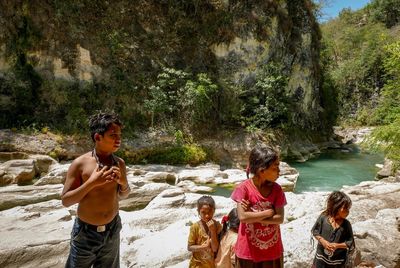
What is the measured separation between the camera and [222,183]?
1005cm

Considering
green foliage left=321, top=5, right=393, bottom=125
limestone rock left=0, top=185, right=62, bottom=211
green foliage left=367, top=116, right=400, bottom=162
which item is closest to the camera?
limestone rock left=0, top=185, right=62, bottom=211

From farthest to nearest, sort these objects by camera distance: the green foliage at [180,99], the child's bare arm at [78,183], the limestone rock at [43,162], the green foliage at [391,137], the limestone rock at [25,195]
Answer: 1. the green foliage at [180,99]
2. the limestone rock at [43,162]
3. the green foliage at [391,137]
4. the limestone rock at [25,195]
5. the child's bare arm at [78,183]

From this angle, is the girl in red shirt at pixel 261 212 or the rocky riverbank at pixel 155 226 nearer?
the girl in red shirt at pixel 261 212

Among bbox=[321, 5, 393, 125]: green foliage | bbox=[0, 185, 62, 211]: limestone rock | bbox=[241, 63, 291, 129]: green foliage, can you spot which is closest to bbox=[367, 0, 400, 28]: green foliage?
bbox=[321, 5, 393, 125]: green foliage

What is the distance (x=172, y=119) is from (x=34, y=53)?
634 centimetres

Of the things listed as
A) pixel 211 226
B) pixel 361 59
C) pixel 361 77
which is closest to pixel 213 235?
pixel 211 226

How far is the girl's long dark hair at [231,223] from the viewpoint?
298cm

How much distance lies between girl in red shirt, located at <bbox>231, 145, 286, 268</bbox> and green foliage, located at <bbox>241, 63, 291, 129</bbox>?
1305 cm

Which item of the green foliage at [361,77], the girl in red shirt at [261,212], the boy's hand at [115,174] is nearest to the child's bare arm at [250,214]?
the girl in red shirt at [261,212]

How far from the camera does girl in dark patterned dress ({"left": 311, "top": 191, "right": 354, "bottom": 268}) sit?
2.95 m

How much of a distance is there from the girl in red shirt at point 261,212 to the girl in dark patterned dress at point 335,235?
2.39ft

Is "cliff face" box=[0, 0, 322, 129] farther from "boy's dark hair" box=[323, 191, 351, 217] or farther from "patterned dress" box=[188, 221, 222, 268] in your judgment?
"boy's dark hair" box=[323, 191, 351, 217]

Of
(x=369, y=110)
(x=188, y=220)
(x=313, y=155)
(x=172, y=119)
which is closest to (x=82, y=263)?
(x=188, y=220)

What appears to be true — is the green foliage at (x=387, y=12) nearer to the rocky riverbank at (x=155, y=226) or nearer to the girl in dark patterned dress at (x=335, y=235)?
the rocky riverbank at (x=155, y=226)
